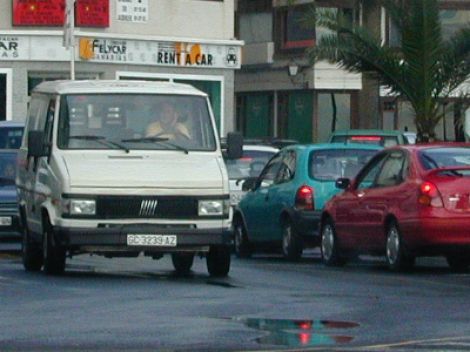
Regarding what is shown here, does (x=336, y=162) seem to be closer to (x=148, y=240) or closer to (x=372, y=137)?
(x=148, y=240)

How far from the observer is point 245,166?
1056 inches

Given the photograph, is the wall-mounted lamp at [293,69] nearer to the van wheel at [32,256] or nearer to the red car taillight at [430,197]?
the van wheel at [32,256]

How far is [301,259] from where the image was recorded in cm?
2305

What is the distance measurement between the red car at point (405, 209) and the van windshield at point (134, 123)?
6.95 ft

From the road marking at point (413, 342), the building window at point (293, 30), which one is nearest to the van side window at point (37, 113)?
the road marking at point (413, 342)

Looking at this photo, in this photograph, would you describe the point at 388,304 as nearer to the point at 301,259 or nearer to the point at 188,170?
the point at 188,170

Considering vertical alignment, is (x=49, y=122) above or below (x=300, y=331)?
above

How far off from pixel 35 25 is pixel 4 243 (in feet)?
47.1

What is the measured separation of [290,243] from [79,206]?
5.19 m

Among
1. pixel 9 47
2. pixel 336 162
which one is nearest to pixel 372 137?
pixel 336 162

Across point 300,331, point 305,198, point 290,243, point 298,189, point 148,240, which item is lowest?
point 290,243

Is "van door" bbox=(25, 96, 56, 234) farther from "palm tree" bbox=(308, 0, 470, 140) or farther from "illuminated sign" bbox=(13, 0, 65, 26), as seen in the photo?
"illuminated sign" bbox=(13, 0, 65, 26)

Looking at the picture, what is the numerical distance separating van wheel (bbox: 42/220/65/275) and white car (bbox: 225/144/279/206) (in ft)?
22.6

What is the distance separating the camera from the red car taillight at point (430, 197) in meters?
18.5
